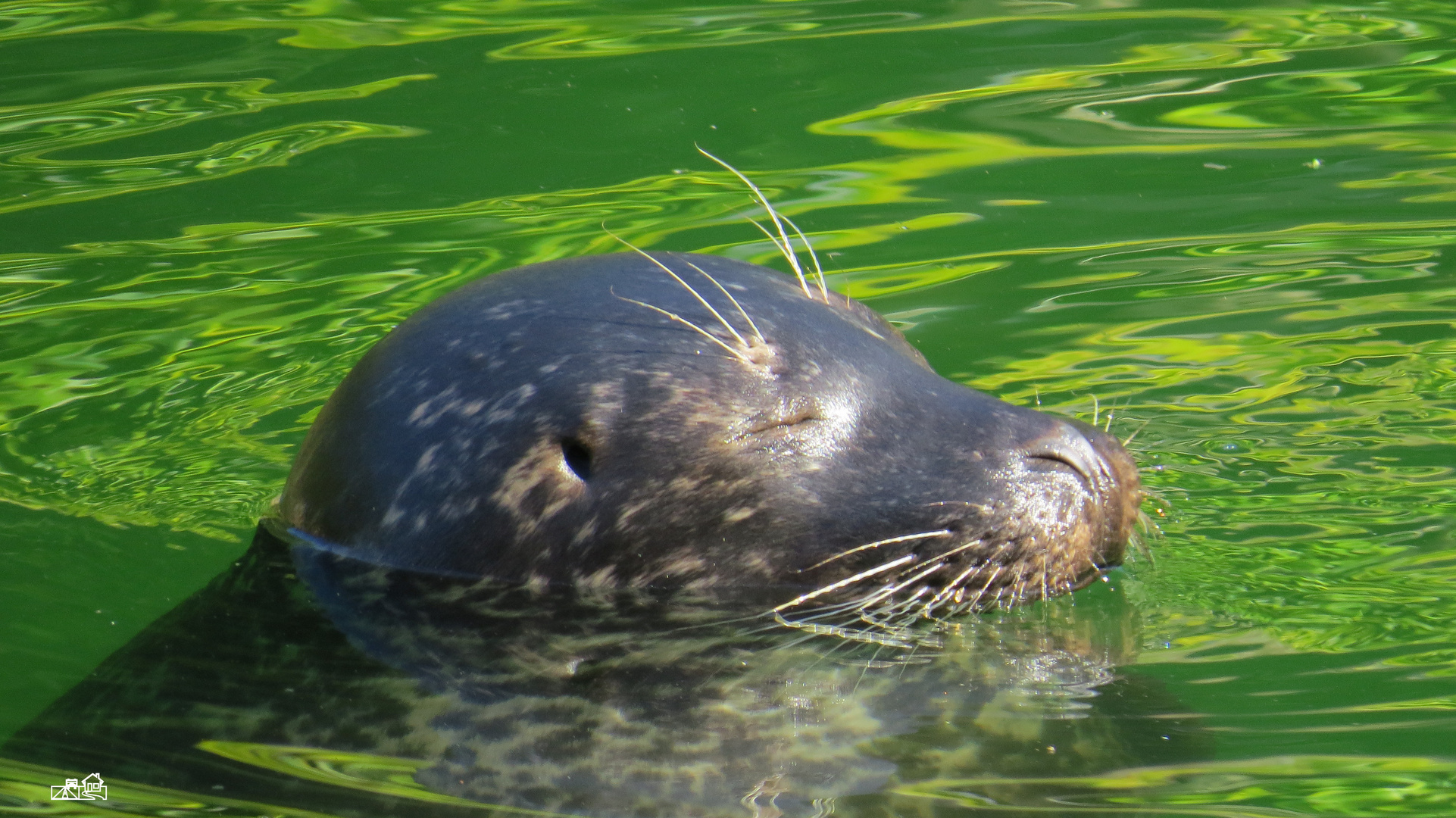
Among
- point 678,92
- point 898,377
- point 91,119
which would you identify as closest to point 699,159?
point 678,92

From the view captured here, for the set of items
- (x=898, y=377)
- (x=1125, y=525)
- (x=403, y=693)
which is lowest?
(x=403, y=693)

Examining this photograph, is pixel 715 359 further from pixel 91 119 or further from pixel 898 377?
pixel 91 119

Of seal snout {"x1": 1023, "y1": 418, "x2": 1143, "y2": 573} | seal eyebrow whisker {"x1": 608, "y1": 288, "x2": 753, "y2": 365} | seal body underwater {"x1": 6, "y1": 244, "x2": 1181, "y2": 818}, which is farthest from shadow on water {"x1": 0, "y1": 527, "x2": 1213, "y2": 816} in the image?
seal eyebrow whisker {"x1": 608, "y1": 288, "x2": 753, "y2": 365}

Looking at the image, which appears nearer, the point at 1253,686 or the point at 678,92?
the point at 1253,686

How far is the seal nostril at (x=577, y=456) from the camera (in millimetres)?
4598

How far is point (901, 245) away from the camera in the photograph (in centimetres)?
766

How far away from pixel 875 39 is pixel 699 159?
1.73 m

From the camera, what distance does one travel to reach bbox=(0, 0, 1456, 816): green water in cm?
455

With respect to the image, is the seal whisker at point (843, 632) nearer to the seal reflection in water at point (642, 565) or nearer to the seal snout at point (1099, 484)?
the seal reflection in water at point (642, 565)

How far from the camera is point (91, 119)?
9062 millimetres

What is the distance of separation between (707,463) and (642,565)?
341mm

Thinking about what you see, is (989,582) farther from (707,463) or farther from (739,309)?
(739,309)

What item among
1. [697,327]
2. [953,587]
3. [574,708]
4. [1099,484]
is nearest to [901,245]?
[697,327]

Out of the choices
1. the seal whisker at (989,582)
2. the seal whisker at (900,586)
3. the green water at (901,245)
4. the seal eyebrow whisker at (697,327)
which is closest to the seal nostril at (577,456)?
the seal eyebrow whisker at (697,327)
